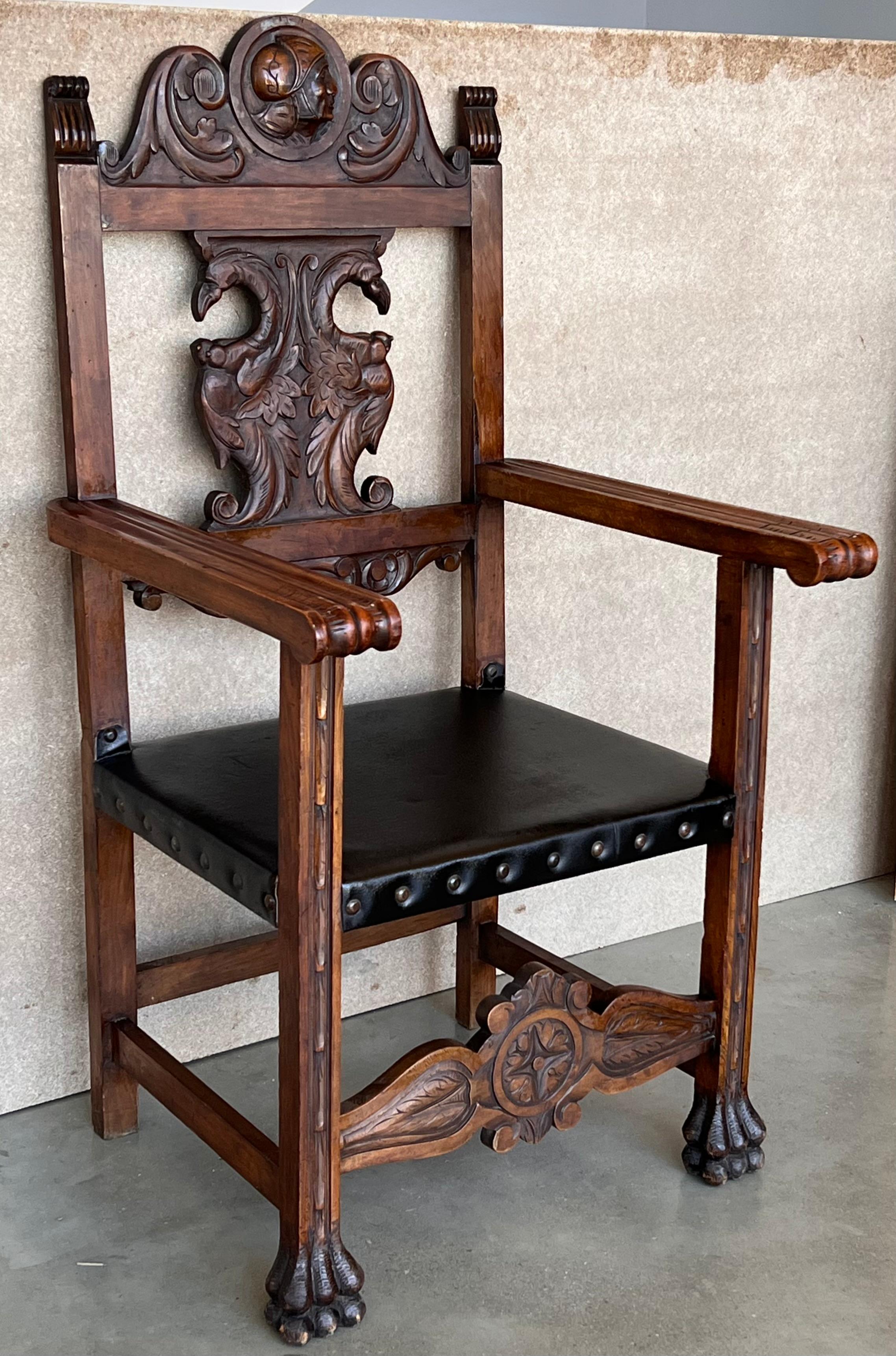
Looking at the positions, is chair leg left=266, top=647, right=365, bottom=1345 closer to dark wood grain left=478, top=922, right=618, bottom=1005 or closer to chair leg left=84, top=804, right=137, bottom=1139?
chair leg left=84, top=804, right=137, bottom=1139

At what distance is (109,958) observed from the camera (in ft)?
6.09

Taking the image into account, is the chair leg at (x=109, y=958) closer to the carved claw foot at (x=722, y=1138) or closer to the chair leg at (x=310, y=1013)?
the chair leg at (x=310, y=1013)

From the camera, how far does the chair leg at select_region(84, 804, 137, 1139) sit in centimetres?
182

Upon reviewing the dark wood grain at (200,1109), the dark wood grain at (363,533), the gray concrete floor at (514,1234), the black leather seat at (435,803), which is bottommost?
the gray concrete floor at (514,1234)

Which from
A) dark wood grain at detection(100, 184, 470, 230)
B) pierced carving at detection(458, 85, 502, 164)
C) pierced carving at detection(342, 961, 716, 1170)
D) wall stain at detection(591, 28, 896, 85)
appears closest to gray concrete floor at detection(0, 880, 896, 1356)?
pierced carving at detection(342, 961, 716, 1170)

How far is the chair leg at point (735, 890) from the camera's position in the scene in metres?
1.70

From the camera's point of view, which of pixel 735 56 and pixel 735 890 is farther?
pixel 735 56

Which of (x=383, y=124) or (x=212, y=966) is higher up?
(x=383, y=124)

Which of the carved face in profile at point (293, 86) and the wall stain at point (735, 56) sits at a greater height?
the wall stain at point (735, 56)

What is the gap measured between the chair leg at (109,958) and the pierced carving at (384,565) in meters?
0.40

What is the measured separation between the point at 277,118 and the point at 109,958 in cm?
100

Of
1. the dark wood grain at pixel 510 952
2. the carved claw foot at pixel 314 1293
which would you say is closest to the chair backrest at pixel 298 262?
the dark wood grain at pixel 510 952

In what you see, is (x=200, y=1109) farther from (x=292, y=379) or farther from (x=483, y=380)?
(x=483, y=380)

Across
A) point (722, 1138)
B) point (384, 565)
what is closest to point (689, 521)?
point (384, 565)
